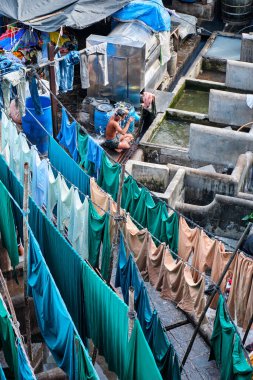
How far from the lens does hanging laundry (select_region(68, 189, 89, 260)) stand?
41.9ft

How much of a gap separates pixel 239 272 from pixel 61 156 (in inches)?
188

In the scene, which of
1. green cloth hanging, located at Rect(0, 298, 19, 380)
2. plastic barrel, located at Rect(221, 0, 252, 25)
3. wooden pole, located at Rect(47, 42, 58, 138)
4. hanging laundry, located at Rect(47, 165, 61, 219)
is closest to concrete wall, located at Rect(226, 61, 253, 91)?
plastic barrel, located at Rect(221, 0, 252, 25)

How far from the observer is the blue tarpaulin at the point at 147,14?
21.4 meters

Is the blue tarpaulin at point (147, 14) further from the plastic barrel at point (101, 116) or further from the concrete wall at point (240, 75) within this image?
the plastic barrel at point (101, 116)

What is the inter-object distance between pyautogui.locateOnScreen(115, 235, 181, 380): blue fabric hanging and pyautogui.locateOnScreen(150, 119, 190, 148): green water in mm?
8762

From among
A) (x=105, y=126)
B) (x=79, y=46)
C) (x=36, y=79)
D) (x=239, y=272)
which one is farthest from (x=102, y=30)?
(x=239, y=272)

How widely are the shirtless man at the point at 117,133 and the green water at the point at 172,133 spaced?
1726 millimetres

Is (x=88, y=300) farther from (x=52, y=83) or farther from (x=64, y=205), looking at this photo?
(x=52, y=83)

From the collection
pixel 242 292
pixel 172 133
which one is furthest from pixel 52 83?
pixel 242 292

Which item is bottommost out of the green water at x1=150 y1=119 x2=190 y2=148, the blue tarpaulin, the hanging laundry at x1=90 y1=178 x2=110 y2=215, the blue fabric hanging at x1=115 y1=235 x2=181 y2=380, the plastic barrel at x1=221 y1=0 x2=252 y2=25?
the green water at x1=150 y1=119 x2=190 y2=148

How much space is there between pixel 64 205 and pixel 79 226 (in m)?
0.57

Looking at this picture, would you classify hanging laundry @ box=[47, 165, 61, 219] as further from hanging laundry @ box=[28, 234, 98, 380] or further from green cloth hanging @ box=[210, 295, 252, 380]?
green cloth hanging @ box=[210, 295, 252, 380]

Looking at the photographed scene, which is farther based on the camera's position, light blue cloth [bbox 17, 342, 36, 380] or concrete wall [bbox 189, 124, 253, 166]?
concrete wall [bbox 189, 124, 253, 166]

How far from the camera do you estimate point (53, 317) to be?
1058 centimetres
